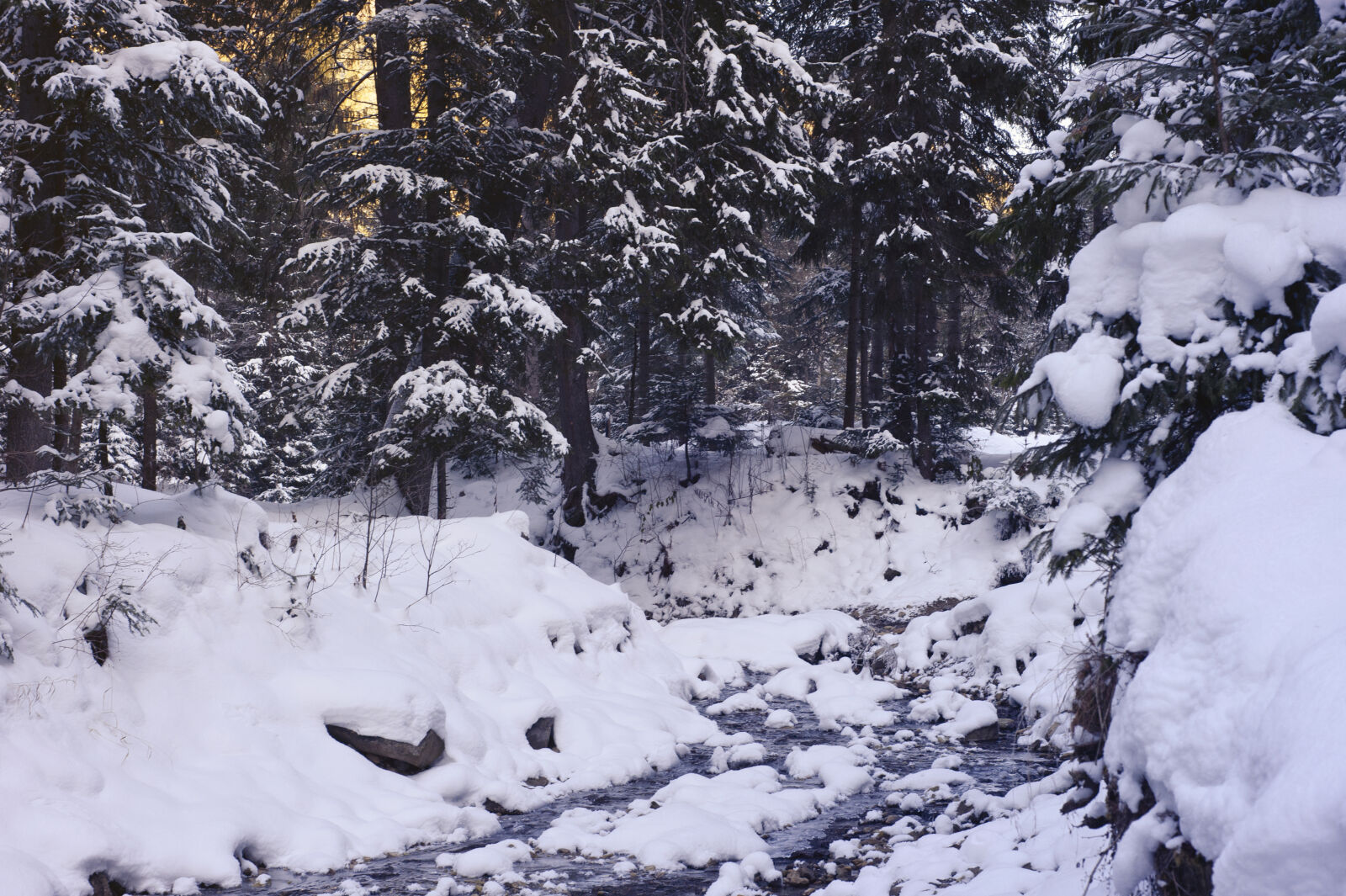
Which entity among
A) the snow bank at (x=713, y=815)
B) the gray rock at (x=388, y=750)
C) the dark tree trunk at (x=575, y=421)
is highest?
the dark tree trunk at (x=575, y=421)

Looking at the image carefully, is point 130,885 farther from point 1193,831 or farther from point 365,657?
point 1193,831

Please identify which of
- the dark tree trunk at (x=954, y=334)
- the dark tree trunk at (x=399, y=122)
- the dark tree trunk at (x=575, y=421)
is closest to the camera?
the dark tree trunk at (x=399, y=122)

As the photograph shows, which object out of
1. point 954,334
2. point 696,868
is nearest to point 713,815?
point 696,868

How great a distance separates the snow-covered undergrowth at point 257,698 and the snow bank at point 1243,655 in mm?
4377

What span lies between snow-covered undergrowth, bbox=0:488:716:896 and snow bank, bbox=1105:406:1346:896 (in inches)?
172

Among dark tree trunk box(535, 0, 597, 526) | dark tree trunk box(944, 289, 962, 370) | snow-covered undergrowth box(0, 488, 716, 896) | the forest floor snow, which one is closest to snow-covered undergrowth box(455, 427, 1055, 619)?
dark tree trunk box(535, 0, 597, 526)

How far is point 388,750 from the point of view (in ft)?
19.9

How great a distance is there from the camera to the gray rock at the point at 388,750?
6059mm

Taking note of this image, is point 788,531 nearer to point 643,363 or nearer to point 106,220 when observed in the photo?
point 643,363

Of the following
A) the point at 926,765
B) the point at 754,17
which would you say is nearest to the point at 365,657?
the point at 926,765

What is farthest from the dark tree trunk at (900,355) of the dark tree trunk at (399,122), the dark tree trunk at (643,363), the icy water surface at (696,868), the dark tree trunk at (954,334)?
the dark tree trunk at (399,122)

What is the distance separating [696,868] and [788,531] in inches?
420

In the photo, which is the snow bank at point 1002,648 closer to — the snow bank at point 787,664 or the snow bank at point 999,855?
the snow bank at point 787,664

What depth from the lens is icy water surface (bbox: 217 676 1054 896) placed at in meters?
4.82
